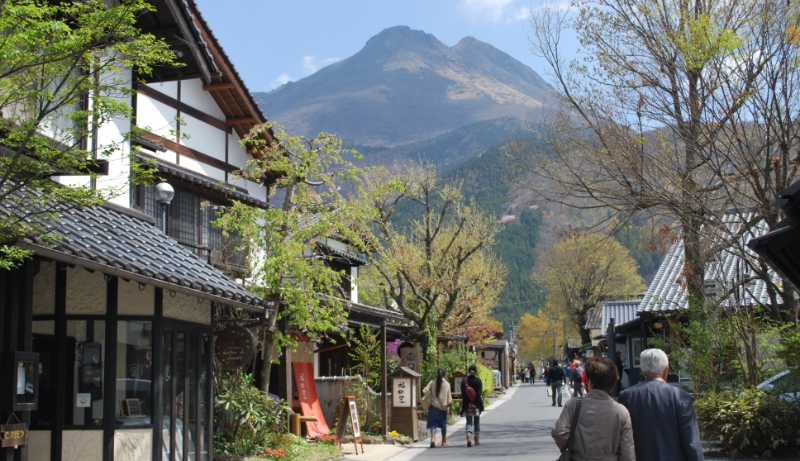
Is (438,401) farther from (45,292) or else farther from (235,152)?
(45,292)

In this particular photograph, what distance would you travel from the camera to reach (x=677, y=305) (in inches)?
954

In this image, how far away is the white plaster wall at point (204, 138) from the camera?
17.9 meters

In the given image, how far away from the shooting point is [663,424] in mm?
6121

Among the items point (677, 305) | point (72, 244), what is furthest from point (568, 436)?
point (677, 305)

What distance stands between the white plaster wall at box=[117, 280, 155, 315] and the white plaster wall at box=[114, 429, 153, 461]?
5.15 ft

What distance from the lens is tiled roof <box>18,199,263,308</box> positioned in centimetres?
853

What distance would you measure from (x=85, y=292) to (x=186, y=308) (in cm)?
203

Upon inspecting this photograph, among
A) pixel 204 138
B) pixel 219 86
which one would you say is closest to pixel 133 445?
pixel 204 138

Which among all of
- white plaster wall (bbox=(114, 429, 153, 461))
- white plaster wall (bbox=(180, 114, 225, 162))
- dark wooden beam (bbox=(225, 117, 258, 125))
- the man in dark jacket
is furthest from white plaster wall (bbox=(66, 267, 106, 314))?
the man in dark jacket

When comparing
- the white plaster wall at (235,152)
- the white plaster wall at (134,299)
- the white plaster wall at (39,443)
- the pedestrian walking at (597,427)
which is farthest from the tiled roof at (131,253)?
the white plaster wall at (235,152)

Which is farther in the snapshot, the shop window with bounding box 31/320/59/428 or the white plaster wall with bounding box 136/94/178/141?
the white plaster wall with bounding box 136/94/178/141

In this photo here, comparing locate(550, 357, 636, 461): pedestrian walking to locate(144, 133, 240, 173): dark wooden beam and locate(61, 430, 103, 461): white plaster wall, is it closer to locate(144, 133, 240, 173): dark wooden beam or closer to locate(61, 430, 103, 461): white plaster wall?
locate(61, 430, 103, 461): white plaster wall

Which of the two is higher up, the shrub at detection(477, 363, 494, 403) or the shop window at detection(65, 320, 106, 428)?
the shop window at detection(65, 320, 106, 428)

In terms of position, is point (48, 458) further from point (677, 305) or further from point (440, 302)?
point (440, 302)
